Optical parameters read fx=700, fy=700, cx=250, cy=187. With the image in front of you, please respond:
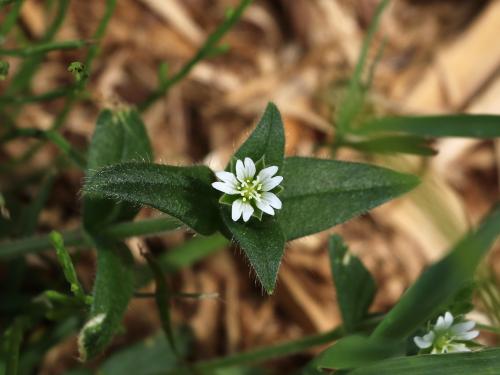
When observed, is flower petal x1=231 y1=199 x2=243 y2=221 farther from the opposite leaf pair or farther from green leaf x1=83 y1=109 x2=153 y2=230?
green leaf x1=83 y1=109 x2=153 y2=230

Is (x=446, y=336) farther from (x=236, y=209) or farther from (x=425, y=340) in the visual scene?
(x=236, y=209)

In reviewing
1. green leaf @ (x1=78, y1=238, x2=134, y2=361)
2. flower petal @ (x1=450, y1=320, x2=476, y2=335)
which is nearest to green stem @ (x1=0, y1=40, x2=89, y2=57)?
green leaf @ (x1=78, y1=238, x2=134, y2=361)

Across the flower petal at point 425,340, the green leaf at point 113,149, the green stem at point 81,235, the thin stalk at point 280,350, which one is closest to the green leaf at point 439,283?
the flower petal at point 425,340

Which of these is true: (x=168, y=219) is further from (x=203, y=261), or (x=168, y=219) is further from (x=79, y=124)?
(x=79, y=124)

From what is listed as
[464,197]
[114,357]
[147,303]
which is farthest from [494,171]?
[114,357]

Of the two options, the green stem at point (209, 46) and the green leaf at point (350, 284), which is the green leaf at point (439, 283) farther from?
the green stem at point (209, 46)
